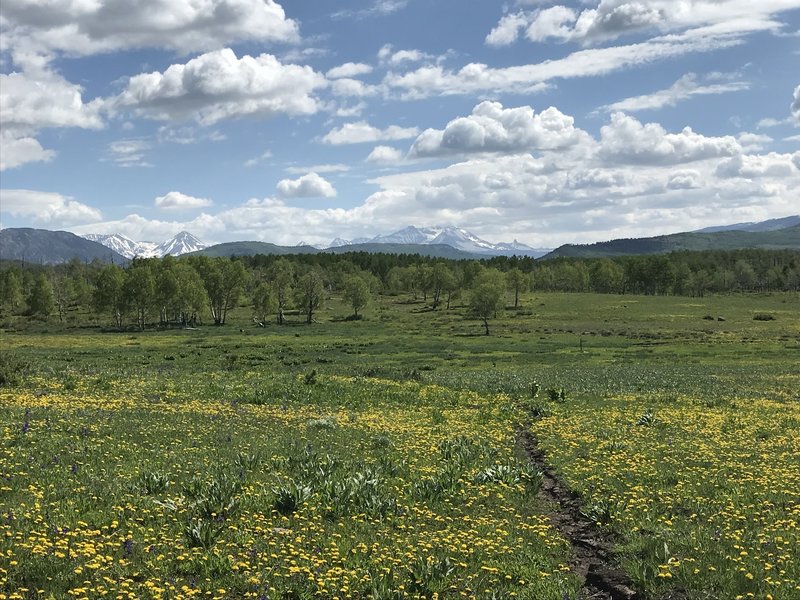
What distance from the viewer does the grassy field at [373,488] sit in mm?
9758

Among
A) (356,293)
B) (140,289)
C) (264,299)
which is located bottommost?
(264,299)

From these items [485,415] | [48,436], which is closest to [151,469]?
[48,436]

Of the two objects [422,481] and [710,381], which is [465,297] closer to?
[710,381]

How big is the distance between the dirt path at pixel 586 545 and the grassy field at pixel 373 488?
28 cm

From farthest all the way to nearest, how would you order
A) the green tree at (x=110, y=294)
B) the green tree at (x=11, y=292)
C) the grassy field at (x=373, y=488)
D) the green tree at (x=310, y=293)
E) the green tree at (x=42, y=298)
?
the green tree at (x=11, y=292)
the green tree at (x=310, y=293)
the green tree at (x=42, y=298)
the green tree at (x=110, y=294)
the grassy field at (x=373, y=488)

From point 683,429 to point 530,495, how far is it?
39.5 feet

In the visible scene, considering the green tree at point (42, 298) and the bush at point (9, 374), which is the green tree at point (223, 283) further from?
the bush at point (9, 374)

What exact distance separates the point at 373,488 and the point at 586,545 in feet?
15.8

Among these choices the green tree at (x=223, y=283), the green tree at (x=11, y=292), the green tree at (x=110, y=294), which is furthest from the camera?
the green tree at (x=11, y=292)

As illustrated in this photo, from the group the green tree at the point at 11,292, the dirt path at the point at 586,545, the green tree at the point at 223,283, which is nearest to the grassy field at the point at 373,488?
the dirt path at the point at 586,545

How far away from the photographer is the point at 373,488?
14.1 meters

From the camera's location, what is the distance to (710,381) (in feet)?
146

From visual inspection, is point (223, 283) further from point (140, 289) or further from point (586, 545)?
point (586, 545)

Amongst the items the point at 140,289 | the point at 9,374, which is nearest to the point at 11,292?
the point at 140,289
